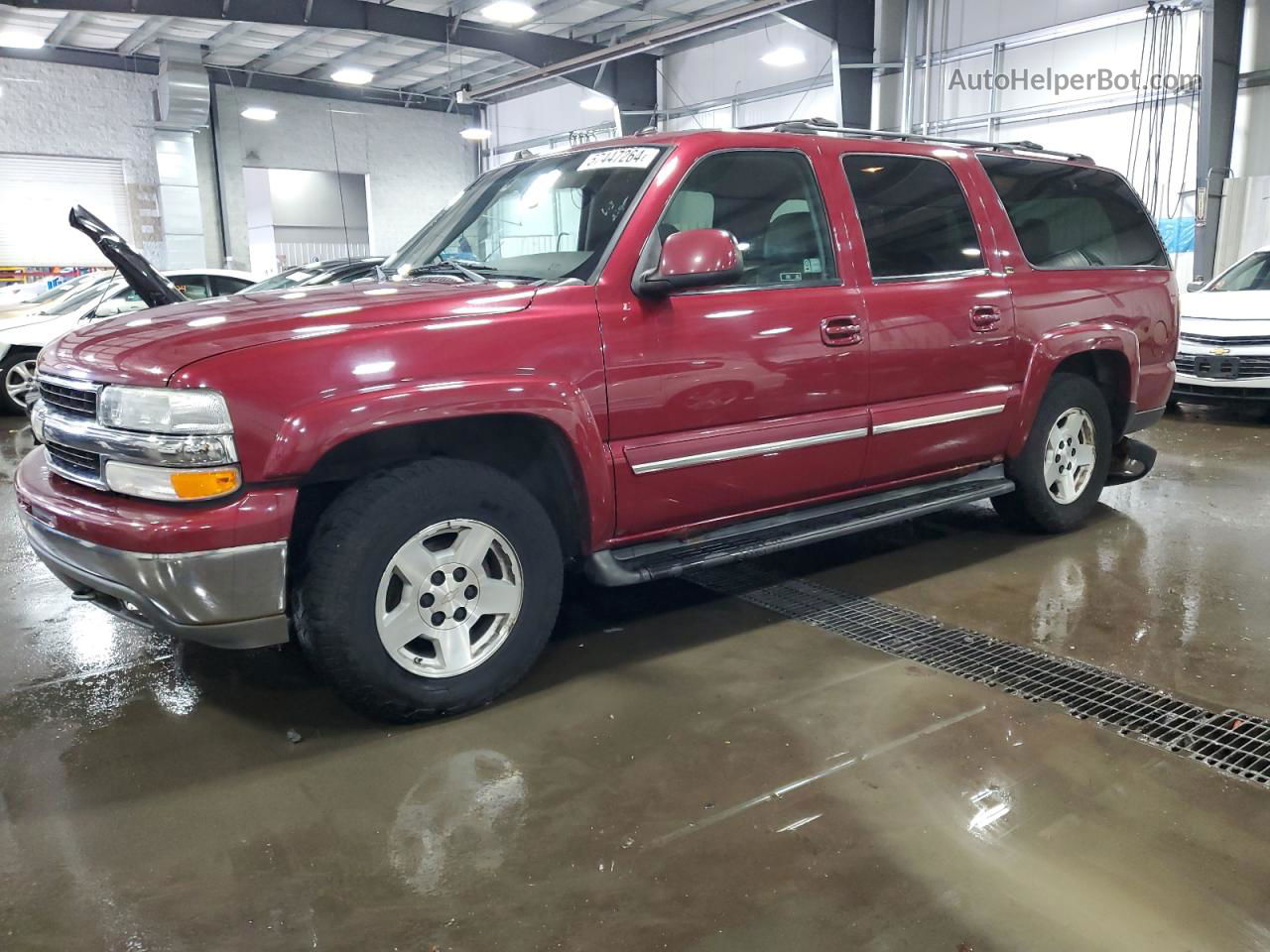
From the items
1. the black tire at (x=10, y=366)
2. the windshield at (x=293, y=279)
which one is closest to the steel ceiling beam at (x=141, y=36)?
the windshield at (x=293, y=279)

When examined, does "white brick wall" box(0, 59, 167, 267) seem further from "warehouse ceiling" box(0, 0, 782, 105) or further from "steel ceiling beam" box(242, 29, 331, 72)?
"steel ceiling beam" box(242, 29, 331, 72)

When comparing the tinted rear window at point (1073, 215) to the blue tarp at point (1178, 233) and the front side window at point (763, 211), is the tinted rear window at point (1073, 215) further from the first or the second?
the blue tarp at point (1178, 233)

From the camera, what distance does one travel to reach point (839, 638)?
344 centimetres

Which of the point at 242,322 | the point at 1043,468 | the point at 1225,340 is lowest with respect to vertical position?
the point at 1043,468

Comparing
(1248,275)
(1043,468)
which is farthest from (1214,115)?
(1043,468)

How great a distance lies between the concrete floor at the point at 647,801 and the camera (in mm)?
1966

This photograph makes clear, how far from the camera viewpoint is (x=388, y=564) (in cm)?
263

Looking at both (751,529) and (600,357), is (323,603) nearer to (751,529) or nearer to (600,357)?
(600,357)

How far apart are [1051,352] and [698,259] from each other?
2070 millimetres

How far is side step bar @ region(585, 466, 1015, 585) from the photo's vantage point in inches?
121

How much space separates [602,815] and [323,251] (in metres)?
19.9

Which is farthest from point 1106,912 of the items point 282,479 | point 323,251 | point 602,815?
point 323,251

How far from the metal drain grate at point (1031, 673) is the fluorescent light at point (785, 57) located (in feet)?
42.8

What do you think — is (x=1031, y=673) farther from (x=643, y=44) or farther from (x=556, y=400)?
(x=643, y=44)
